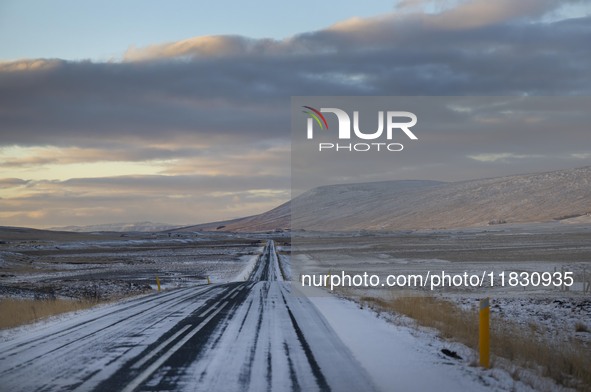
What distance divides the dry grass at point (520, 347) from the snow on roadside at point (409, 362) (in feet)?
2.72

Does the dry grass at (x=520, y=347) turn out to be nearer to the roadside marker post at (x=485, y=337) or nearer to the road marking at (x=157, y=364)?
the roadside marker post at (x=485, y=337)

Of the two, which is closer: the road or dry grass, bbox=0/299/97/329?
the road

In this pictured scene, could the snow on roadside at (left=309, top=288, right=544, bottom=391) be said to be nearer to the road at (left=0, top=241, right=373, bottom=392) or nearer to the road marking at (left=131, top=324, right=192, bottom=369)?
the road at (left=0, top=241, right=373, bottom=392)

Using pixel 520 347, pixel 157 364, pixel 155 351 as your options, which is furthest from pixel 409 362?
pixel 155 351

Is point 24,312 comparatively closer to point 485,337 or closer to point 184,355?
point 184,355

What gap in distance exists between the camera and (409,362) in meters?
10.3

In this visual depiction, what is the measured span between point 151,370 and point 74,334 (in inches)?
196

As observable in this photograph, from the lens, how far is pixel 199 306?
795 inches

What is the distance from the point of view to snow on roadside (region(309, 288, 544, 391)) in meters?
8.66

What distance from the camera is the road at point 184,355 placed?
28.6 feet

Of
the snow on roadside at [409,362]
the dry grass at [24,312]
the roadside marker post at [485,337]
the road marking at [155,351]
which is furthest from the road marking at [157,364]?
the dry grass at [24,312]

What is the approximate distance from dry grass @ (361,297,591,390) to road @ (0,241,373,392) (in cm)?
287

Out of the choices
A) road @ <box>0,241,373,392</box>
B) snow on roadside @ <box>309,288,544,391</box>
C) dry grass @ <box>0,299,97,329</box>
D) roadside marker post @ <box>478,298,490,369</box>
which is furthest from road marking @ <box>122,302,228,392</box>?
dry grass @ <box>0,299,97,329</box>

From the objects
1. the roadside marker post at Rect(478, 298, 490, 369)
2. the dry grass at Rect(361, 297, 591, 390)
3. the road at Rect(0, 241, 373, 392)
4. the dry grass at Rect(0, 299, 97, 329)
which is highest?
the roadside marker post at Rect(478, 298, 490, 369)
